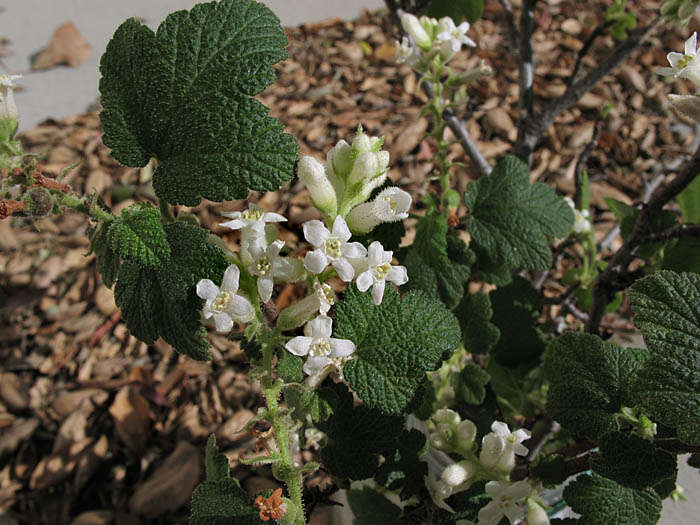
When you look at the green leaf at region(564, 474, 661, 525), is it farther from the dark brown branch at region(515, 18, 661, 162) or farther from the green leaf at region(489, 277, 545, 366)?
the dark brown branch at region(515, 18, 661, 162)

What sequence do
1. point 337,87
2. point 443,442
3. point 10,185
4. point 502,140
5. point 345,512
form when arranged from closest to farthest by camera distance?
point 10,185 → point 443,442 → point 345,512 → point 502,140 → point 337,87

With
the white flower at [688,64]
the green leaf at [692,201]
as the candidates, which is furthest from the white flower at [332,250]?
the green leaf at [692,201]

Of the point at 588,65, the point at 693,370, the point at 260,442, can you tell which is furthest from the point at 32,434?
the point at 588,65

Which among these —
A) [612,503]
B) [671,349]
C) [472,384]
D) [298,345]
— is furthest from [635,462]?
[298,345]

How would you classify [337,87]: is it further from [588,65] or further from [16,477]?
[16,477]

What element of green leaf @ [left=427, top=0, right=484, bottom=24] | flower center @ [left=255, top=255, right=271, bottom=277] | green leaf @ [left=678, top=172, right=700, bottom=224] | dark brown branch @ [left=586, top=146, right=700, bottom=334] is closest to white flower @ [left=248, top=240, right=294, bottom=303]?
flower center @ [left=255, top=255, right=271, bottom=277]

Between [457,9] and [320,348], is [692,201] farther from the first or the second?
[320,348]
